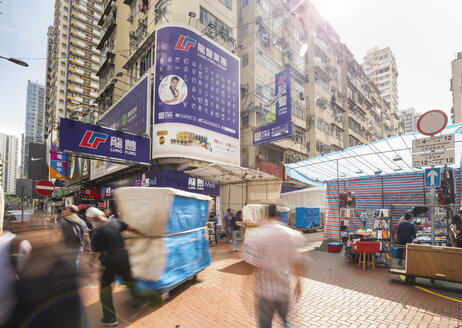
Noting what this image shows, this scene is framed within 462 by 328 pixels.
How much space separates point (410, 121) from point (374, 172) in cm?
14471

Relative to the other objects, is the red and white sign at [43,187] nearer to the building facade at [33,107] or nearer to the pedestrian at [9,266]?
the pedestrian at [9,266]

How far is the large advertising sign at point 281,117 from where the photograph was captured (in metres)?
15.8

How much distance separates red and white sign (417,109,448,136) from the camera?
5.82 meters

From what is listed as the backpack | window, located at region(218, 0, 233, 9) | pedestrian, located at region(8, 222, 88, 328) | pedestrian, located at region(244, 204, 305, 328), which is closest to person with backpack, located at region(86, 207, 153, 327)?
the backpack

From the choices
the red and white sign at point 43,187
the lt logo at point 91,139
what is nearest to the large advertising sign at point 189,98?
the lt logo at point 91,139

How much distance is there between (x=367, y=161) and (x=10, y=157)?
200 metres

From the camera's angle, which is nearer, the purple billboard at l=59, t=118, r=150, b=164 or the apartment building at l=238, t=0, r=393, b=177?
the purple billboard at l=59, t=118, r=150, b=164

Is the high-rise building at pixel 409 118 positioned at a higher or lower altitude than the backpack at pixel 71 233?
higher

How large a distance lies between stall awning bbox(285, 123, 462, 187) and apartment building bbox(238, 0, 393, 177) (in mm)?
4700

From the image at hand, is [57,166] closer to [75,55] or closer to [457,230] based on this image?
[457,230]

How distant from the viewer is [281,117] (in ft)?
53.2

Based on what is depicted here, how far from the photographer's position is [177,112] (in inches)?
576

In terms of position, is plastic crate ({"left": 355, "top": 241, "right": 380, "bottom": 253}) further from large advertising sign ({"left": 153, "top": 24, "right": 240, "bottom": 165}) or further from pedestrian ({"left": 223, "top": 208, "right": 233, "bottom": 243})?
large advertising sign ({"left": 153, "top": 24, "right": 240, "bottom": 165})

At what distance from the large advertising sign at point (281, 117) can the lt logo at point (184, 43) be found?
6.19 meters
